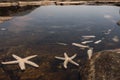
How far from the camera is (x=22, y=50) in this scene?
10.8 m

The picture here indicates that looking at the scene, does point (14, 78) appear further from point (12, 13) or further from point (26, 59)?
point (12, 13)

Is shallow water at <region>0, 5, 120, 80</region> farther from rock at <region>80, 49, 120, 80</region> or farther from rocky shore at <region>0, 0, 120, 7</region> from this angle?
rocky shore at <region>0, 0, 120, 7</region>

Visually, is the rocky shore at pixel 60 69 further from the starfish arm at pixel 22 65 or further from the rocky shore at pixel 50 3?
the rocky shore at pixel 50 3

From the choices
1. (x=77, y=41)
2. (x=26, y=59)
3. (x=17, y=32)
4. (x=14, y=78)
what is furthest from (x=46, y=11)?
(x=14, y=78)

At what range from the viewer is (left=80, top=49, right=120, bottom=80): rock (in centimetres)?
732

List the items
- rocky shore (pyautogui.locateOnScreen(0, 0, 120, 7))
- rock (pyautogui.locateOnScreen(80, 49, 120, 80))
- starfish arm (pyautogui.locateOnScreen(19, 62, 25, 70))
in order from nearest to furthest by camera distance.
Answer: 1. rock (pyautogui.locateOnScreen(80, 49, 120, 80))
2. starfish arm (pyautogui.locateOnScreen(19, 62, 25, 70))
3. rocky shore (pyautogui.locateOnScreen(0, 0, 120, 7))

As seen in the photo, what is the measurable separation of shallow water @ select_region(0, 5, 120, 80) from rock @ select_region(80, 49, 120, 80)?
4.39 ft

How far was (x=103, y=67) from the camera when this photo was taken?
7.64 metres

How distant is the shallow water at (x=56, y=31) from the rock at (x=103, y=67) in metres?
1.34

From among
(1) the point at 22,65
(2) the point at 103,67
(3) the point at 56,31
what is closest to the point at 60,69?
(1) the point at 22,65

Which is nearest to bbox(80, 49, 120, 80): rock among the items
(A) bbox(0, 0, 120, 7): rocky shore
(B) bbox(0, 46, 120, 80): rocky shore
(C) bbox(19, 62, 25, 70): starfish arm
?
(B) bbox(0, 46, 120, 80): rocky shore

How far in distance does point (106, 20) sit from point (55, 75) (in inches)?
304

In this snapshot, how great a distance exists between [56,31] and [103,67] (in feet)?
19.9

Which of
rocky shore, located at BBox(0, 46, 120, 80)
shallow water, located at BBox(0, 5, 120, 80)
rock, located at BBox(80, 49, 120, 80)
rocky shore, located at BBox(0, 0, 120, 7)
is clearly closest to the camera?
rock, located at BBox(80, 49, 120, 80)
